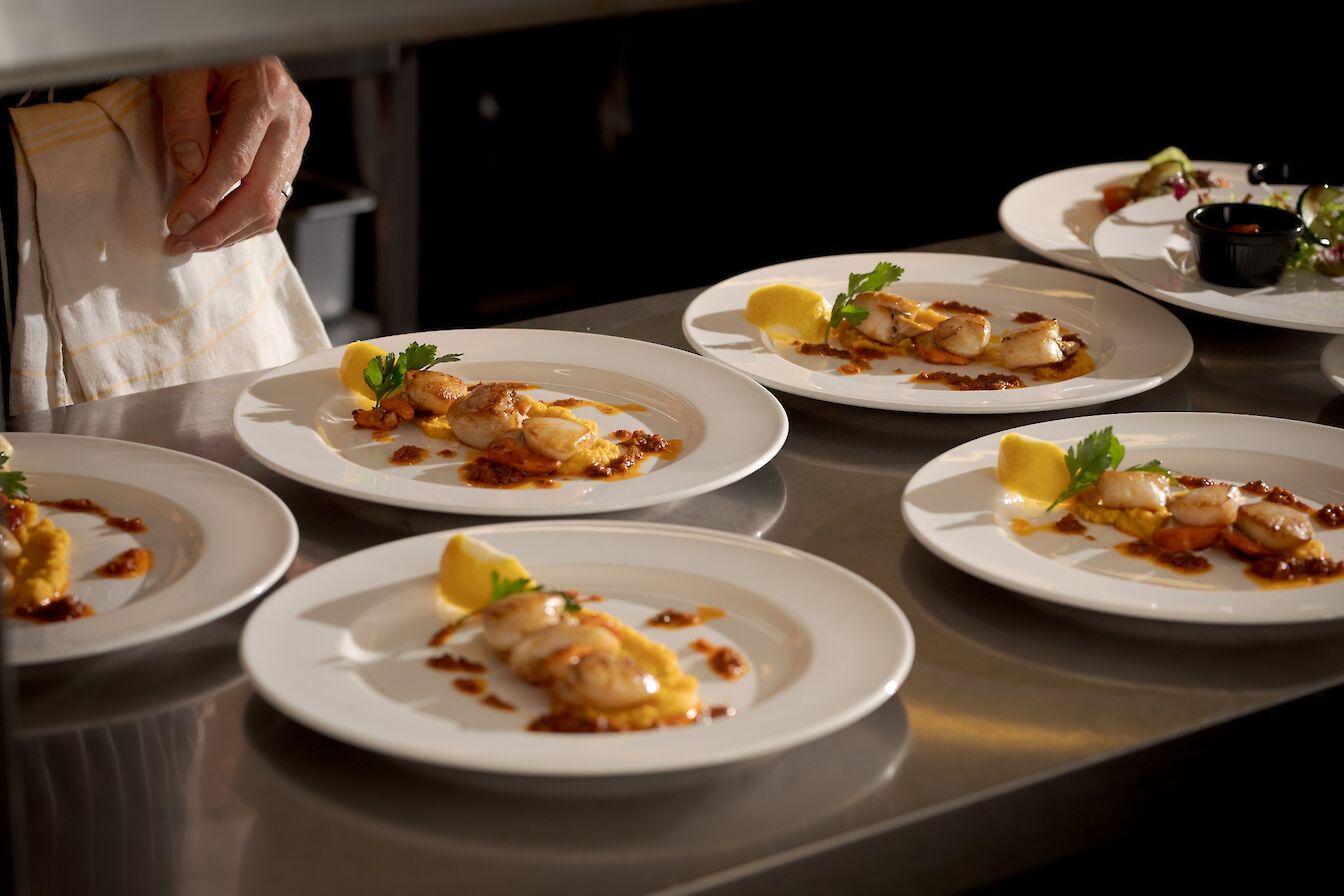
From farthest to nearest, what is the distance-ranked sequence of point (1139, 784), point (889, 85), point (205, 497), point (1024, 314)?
point (889, 85), point (1024, 314), point (205, 497), point (1139, 784)

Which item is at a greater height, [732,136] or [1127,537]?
[1127,537]

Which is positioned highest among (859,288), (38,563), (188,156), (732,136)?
(188,156)

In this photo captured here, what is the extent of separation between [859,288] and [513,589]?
38.2 inches

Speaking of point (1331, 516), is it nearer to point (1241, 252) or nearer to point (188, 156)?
point (1241, 252)

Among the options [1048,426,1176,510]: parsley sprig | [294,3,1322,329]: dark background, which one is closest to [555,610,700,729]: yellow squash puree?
[1048,426,1176,510]: parsley sprig

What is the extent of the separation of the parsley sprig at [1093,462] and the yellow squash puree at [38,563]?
3.16 feet

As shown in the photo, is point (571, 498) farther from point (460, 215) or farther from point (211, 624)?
point (460, 215)

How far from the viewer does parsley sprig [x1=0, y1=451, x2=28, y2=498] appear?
1.41 meters

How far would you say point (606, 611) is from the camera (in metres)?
1.31

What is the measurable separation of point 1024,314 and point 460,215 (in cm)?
310

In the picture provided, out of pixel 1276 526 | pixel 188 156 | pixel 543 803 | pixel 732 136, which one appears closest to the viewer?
pixel 543 803

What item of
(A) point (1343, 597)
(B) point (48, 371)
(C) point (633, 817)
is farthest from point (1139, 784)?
(B) point (48, 371)

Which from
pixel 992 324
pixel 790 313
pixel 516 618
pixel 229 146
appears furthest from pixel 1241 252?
pixel 229 146

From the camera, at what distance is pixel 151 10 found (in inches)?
31.5
